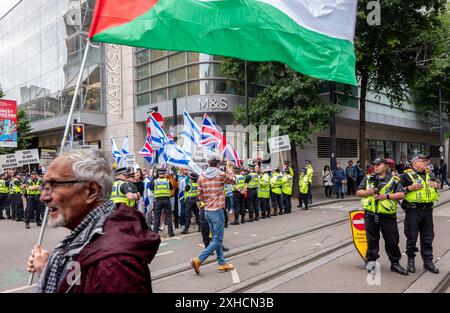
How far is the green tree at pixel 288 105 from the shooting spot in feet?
57.3

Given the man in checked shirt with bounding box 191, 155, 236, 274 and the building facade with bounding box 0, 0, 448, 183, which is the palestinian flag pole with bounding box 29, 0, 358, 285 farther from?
the building facade with bounding box 0, 0, 448, 183

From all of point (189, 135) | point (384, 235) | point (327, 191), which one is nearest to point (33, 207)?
point (189, 135)

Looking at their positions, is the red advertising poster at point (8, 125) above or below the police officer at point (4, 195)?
above

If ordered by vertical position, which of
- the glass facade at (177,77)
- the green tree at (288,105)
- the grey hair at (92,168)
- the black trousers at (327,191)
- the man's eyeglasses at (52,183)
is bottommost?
the black trousers at (327,191)

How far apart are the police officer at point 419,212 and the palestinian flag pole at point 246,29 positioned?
2653mm

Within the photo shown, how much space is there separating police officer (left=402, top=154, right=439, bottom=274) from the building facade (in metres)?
14.0

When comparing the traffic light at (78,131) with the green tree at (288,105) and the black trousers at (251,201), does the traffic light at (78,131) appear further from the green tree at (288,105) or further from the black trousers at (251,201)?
the green tree at (288,105)

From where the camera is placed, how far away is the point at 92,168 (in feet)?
6.36

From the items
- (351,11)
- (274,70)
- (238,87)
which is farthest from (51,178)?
(238,87)

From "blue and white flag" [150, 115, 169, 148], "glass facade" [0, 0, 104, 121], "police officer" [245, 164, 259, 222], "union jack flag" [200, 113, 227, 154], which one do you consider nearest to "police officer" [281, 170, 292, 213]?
"police officer" [245, 164, 259, 222]

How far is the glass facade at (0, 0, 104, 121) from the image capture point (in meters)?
25.3

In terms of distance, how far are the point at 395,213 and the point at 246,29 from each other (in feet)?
13.0

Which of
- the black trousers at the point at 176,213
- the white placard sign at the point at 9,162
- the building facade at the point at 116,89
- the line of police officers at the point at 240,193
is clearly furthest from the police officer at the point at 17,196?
the black trousers at the point at 176,213
